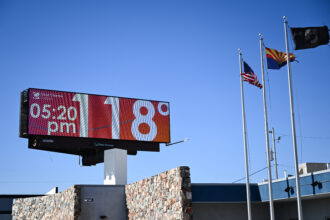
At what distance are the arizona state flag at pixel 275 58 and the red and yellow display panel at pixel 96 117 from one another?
44.8 feet

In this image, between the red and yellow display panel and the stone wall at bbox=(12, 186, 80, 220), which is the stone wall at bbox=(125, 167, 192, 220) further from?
the red and yellow display panel

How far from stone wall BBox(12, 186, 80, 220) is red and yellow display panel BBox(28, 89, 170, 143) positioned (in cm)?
483

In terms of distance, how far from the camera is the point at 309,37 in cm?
2258

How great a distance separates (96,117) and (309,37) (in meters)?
18.1

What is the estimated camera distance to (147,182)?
23.2 meters

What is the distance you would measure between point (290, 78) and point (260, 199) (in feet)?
36.2

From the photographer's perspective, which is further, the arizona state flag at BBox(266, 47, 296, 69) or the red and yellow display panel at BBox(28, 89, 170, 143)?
the red and yellow display panel at BBox(28, 89, 170, 143)

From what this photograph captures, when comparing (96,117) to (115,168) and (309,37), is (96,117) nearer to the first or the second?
(115,168)

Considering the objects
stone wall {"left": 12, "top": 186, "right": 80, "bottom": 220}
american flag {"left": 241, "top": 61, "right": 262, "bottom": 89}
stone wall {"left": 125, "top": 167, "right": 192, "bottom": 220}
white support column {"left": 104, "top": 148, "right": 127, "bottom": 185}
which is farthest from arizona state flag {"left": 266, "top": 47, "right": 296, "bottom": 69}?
stone wall {"left": 12, "top": 186, "right": 80, "bottom": 220}

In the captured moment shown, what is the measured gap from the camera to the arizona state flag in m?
26.4

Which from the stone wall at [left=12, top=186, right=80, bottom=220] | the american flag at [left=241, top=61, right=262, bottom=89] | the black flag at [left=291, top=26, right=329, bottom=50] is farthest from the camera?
the american flag at [left=241, top=61, right=262, bottom=89]

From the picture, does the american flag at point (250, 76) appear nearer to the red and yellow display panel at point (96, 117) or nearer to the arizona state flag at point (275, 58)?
the arizona state flag at point (275, 58)

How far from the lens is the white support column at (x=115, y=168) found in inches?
1219

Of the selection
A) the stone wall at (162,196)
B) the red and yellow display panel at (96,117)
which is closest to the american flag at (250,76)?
the stone wall at (162,196)
